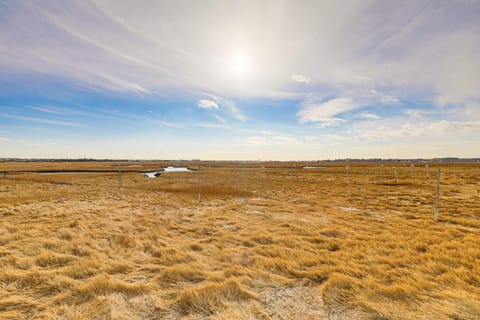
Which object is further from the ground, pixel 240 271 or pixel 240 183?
pixel 240 271

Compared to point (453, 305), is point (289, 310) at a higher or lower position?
lower

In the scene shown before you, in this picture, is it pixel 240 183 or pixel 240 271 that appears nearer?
pixel 240 271

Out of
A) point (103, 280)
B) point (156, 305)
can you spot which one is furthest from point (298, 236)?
point (103, 280)

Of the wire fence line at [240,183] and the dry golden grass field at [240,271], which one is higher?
the dry golden grass field at [240,271]

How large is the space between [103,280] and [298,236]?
6019 mm

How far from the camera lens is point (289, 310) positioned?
11.4 ft

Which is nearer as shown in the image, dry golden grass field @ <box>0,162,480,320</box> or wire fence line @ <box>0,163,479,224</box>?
dry golden grass field @ <box>0,162,480,320</box>

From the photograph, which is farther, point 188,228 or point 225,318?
point 188,228

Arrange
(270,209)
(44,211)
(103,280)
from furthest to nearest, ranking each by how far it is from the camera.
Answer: (270,209), (44,211), (103,280)

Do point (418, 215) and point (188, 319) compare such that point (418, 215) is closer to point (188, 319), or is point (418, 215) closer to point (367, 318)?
point (367, 318)

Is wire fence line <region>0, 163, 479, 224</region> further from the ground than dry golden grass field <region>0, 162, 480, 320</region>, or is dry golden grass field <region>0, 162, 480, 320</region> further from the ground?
dry golden grass field <region>0, 162, 480, 320</region>

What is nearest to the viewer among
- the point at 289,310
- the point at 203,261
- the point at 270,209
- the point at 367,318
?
the point at 367,318

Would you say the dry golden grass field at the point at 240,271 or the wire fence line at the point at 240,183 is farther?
the wire fence line at the point at 240,183

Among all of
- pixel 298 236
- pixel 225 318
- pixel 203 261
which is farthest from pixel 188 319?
pixel 298 236
